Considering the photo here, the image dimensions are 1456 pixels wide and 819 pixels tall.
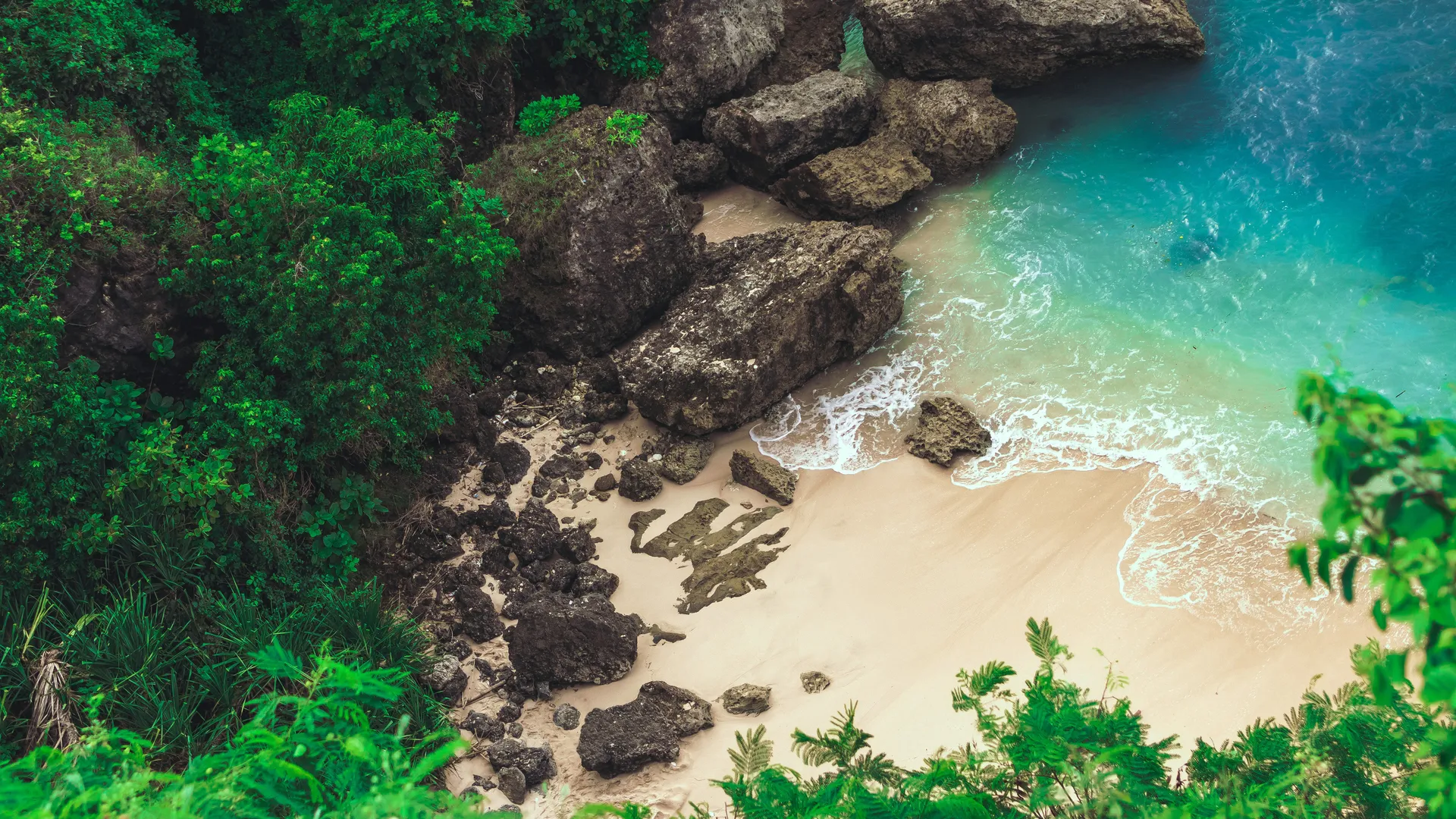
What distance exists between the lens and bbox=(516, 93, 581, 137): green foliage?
13531 millimetres

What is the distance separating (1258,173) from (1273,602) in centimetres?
753

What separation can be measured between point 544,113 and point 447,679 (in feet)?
26.7

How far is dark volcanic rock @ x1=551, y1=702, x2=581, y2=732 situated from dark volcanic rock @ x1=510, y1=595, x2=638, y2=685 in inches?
11.8

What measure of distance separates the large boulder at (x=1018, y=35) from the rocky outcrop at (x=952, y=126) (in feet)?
2.77

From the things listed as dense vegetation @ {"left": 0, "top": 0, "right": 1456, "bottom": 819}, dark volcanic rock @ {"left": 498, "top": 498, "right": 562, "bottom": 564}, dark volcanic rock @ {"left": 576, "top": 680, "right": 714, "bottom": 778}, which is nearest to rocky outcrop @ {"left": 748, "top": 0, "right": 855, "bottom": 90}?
dense vegetation @ {"left": 0, "top": 0, "right": 1456, "bottom": 819}

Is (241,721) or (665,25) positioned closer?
(241,721)

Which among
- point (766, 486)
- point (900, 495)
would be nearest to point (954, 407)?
point (900, 495)

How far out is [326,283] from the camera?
9102mm

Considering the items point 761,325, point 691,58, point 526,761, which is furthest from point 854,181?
point 526,761

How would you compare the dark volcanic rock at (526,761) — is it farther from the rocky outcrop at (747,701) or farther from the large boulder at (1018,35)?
the large boulder at (1018,35)

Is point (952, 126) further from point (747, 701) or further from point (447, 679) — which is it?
point (447, 679)

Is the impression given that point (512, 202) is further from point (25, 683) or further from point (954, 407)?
point (25, 683)

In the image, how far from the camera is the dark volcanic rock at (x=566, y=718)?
905 cm

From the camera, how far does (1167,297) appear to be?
12.8m
